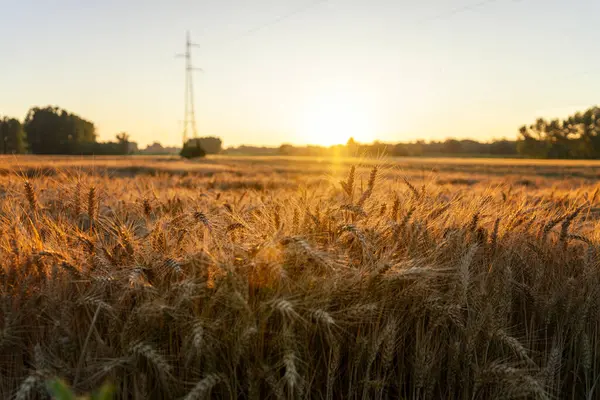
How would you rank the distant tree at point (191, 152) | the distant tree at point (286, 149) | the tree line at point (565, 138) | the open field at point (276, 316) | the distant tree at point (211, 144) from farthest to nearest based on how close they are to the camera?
the distant tree at point (211, 144) → the distant tree at point (286, 149) → the tree line at point (565, 138) → the distant tree at point (191, 152) → the open field at point (276, 316)

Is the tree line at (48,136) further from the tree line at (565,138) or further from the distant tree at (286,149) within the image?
the tree line at (565,138)

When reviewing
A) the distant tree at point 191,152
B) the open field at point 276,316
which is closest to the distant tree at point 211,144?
the distant tree at point 191,152

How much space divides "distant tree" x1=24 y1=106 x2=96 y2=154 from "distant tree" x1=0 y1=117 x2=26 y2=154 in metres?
1.08

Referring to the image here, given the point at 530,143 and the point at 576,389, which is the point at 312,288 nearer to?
the point at 576,389

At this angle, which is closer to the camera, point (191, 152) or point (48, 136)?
point (191, 152)

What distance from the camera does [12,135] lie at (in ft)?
243

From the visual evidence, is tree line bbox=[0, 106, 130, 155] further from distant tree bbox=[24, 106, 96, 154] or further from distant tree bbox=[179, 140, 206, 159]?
distant tree bbox=[179, 140, 206, 159]

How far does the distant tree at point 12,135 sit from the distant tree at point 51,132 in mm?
1075

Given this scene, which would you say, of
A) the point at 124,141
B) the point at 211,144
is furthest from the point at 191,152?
the point at 211,144

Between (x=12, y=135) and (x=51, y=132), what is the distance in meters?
6.52

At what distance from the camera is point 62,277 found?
204cm

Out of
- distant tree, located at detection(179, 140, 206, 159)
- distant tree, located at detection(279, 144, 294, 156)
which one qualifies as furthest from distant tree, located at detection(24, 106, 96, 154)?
distant tree, located at detection(279, 144, 294, 156)

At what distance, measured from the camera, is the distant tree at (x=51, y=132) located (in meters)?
71.8

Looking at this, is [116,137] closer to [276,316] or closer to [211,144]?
[211,144]
